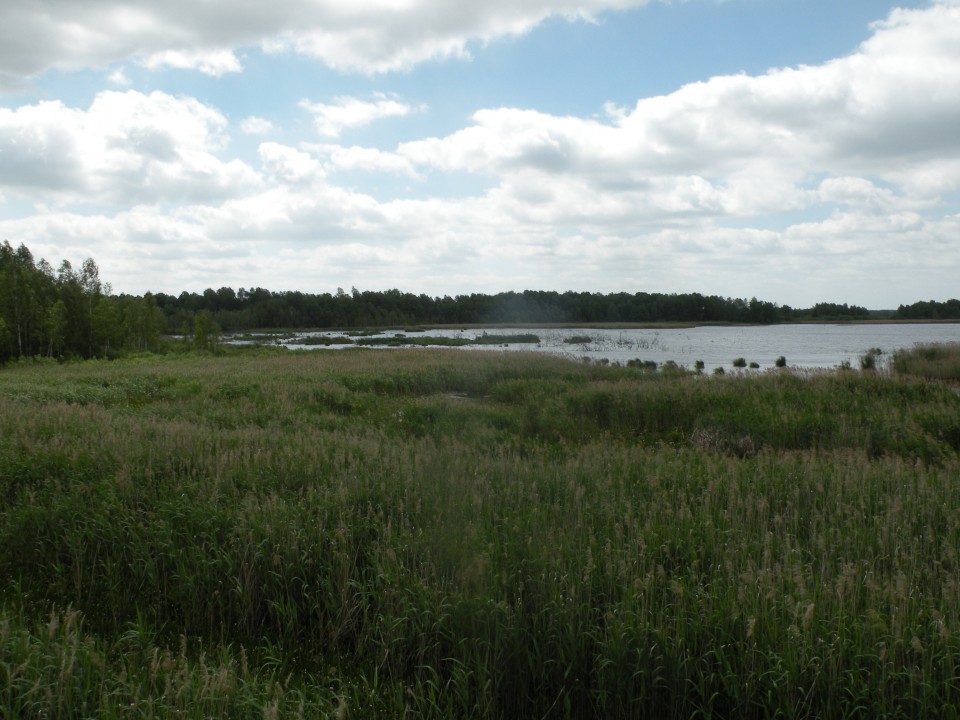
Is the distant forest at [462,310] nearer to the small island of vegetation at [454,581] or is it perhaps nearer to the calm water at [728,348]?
the calm water at [728,348]

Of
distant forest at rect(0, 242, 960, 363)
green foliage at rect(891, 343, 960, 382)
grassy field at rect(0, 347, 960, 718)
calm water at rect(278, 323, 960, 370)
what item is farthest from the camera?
distant forest at rect(0, 242, 960, 363)

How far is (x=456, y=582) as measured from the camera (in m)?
5.22

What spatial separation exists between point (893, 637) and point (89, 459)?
8.94 metres

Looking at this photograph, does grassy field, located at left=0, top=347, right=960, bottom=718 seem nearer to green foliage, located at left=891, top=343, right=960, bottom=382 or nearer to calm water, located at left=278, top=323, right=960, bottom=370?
green foliage, located at left=891, top=343, right=960, bottom=382

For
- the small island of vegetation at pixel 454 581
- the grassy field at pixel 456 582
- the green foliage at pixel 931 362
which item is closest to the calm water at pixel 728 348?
the green foliage at pixel 931 362

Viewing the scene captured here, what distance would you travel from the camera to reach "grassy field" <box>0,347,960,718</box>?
4070 mm

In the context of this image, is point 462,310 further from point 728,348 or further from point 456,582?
point 456,582

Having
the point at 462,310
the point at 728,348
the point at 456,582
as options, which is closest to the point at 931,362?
the point at 456,582

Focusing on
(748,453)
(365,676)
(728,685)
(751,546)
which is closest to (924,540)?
(751,546)

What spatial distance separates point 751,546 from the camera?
564 cm

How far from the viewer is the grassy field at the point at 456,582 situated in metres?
4.07

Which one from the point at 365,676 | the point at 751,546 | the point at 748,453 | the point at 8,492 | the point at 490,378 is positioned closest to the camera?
the point at 365,676

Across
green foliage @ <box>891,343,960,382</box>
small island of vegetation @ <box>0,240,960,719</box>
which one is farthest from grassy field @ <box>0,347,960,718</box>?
green foliage @ <box>891,343,960,382</box>

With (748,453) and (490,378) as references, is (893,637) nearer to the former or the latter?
(748,453)
